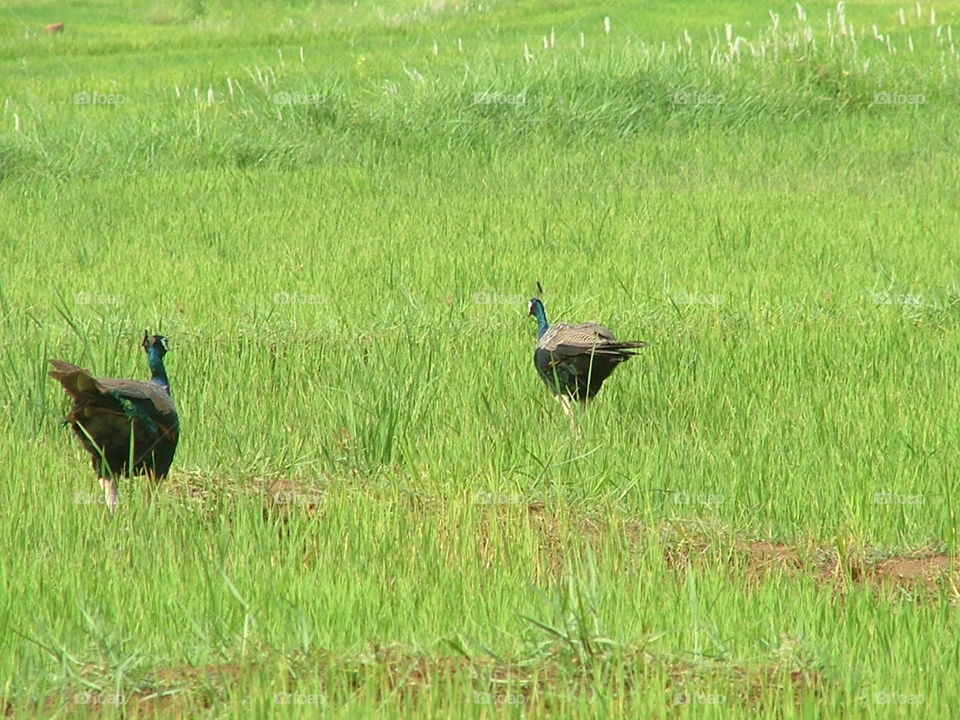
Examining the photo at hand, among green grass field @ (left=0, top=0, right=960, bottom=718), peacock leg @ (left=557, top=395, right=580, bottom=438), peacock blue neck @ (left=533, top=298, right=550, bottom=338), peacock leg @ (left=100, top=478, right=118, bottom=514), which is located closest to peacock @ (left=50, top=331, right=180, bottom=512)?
peacock leg @ (left=100, top=478, right=118, bottom=514)

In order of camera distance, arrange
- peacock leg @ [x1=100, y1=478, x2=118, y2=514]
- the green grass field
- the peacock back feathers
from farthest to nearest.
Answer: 1. peacock leg @ [x1=100, y1=478, x2=118, y2=514]
2. the peacock back feathers
3. the green grass field

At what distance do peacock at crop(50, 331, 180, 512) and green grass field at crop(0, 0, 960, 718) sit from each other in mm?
148

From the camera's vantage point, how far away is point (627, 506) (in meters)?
4.97

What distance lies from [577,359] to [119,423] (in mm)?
1975

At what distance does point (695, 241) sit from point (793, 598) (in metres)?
5.76

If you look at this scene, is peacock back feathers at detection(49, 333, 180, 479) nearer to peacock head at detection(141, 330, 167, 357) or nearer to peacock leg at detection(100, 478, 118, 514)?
peacock leg at detection(100, 478, 118, 514)

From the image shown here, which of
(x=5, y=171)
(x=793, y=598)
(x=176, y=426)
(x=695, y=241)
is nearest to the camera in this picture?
(x=793, y=598)

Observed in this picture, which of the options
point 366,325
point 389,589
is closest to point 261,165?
point 366,325

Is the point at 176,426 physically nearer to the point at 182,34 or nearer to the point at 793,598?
the point at 793,598

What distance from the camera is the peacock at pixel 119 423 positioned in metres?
4.41

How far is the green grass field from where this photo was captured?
3.42m

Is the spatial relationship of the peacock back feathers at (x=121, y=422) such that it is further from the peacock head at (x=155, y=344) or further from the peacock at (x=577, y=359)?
the peacock at (x=577, y=359)

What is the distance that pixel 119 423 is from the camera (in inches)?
181

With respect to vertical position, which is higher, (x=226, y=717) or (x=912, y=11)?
(x=912, y=11)
